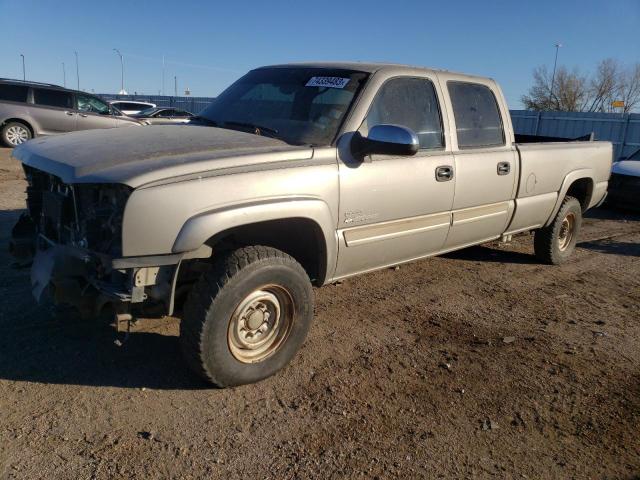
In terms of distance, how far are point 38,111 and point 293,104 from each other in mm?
12372

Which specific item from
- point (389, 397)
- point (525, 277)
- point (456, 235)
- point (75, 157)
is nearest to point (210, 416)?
point (389, 397)

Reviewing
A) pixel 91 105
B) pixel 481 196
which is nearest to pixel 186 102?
pixel 91 105

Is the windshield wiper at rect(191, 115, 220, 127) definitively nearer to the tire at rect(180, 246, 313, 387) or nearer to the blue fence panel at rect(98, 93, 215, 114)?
the tire at rect(180, 246, 313, 387)

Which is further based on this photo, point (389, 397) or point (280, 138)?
point (280, 138)

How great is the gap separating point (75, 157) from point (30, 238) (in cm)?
96

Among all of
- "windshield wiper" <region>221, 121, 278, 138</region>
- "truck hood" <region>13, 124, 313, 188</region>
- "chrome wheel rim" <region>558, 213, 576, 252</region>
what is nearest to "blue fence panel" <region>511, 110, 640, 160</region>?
"chrome wheel rim" <region>558, 213, 576, 252</region>

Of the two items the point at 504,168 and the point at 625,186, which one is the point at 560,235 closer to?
the point at 504,168

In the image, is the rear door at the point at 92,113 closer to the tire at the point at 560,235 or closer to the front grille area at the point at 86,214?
the tire at the point at 560,235

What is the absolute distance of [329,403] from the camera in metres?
3.30

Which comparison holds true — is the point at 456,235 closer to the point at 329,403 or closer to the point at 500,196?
the point at 500,196

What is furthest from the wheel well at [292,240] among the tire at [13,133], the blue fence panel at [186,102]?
the blue fence panel at [186,102]

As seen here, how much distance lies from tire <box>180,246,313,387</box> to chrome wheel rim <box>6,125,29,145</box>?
1313 cm

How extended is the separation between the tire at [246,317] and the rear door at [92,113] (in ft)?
42.7

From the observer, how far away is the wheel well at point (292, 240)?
352cm
